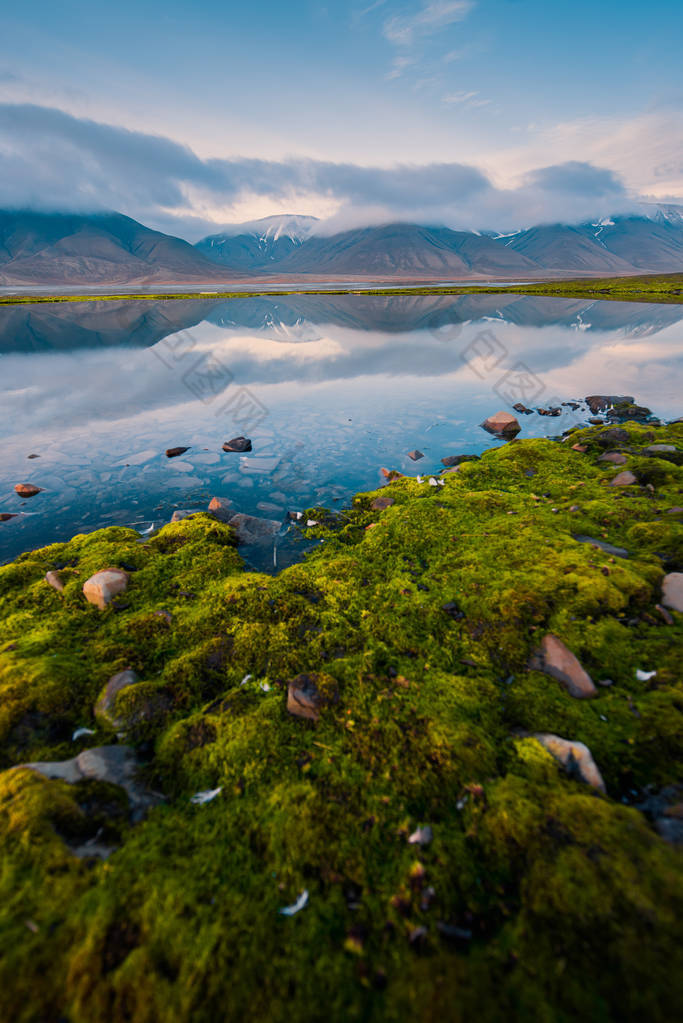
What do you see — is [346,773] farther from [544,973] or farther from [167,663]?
[167,663]

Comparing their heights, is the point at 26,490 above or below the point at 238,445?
below

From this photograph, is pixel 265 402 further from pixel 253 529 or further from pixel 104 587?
pixel 104 587

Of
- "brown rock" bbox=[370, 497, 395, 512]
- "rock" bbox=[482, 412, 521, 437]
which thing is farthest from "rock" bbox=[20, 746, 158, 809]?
"rock" bbox=[482, 412, 521, 437]

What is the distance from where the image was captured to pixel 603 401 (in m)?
21.4

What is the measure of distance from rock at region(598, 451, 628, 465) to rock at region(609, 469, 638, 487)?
1668 mm

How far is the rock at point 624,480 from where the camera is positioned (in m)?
11.4

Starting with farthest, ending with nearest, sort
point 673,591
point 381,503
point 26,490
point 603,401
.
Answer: point 603,401
point 26,490
point 381,503
point 673,591

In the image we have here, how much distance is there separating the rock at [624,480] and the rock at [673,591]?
Result: 5.19 metres

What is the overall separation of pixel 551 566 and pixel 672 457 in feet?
29.2

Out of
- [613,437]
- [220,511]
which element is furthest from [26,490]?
[613,437]

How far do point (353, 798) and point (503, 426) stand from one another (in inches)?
662

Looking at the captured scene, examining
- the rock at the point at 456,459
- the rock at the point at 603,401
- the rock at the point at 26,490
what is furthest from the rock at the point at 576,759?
the rock at the point at 603,401

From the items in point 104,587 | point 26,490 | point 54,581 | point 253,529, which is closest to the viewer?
point 104,587

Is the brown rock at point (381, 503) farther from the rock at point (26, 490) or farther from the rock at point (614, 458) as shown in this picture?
the rock at point (26, 490)
